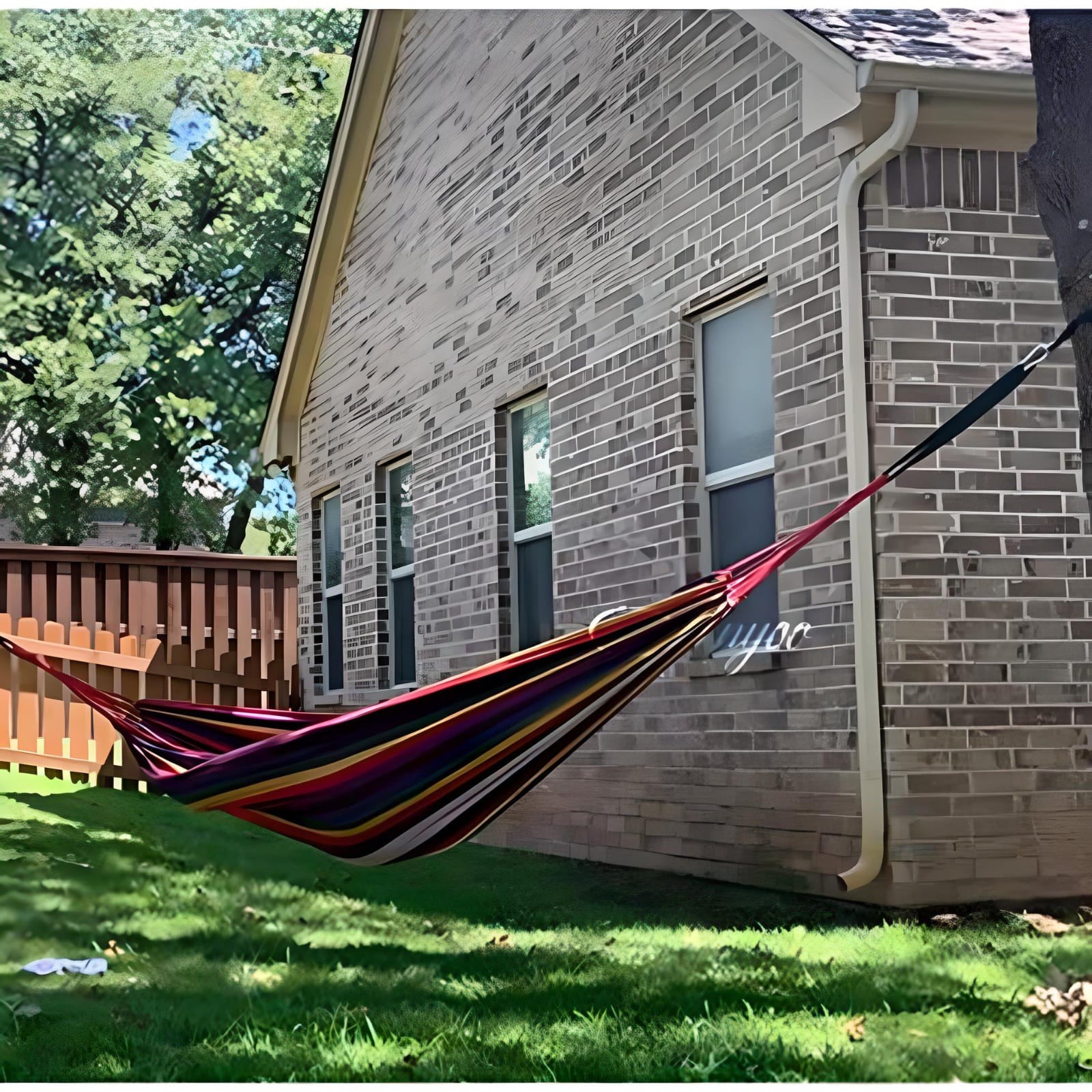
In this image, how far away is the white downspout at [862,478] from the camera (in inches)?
215

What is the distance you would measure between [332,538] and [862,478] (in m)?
8.10

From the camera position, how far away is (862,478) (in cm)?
565

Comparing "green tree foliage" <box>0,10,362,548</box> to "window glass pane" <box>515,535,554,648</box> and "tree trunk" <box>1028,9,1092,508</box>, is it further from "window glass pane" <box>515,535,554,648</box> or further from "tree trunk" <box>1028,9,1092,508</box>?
"tree trunk" <box>1028,9,1092,508</box>

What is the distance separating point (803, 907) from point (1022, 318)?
251cm

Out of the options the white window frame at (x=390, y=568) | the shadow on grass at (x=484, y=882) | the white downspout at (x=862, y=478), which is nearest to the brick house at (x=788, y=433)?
the white downspout at (x=862, y=478)

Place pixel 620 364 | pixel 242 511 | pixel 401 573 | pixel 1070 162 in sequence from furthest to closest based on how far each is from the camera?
pixel 242 511 < pixel 401 573 < pixel 620 364 < pixel 1070 162

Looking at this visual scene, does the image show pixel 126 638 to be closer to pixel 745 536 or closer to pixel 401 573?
pixel 401 573

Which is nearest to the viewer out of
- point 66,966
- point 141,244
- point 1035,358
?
point 1035,358

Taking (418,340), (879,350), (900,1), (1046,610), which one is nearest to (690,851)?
(1046,610)

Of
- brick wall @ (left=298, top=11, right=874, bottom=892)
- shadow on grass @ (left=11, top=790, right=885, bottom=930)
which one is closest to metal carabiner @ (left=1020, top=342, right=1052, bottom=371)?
brick wall @ (left=298, top=11, right=874, bottom=892)

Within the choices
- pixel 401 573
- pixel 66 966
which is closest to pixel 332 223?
pixel 401 573

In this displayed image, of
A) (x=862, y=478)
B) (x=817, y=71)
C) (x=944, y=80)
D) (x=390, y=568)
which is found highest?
(x=817, y=71)

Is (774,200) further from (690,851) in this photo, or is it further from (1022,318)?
(690,851)

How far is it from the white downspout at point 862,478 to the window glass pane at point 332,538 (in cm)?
769
